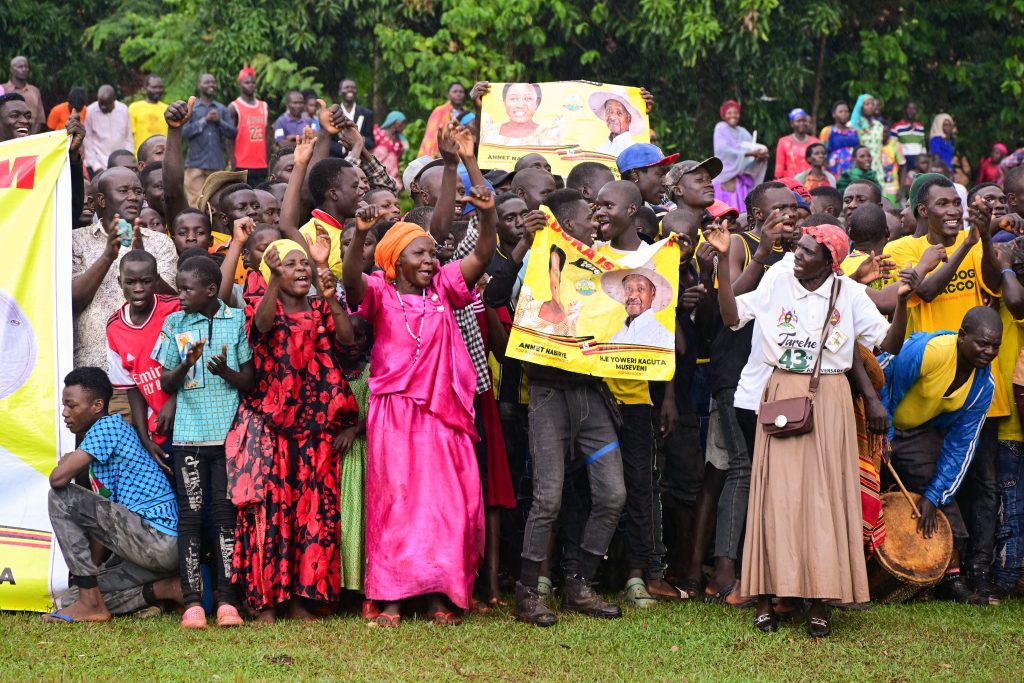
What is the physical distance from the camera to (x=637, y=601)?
307 inches

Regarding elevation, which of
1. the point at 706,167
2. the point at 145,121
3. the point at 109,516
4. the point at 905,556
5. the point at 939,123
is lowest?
the point at 905,556

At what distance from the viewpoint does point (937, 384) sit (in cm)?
806

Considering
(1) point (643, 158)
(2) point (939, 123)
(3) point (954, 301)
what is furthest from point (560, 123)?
(2) point (939, 123)

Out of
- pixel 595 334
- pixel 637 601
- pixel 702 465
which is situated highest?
pixel 595 334

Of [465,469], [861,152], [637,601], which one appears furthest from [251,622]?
[861,152]

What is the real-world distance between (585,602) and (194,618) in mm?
2049

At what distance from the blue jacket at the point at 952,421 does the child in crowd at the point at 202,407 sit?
379 centimetres

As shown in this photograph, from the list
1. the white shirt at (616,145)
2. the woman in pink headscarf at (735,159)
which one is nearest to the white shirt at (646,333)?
the white shirt at (616,145)

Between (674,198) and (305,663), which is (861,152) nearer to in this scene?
(674,198)

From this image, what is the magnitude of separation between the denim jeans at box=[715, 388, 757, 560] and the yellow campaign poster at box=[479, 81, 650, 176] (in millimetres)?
3201

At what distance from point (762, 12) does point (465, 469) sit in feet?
39.0

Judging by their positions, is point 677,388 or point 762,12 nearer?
point 677,388

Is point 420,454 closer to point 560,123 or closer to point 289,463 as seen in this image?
point 289,463

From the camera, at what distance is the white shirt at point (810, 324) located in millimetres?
7141
